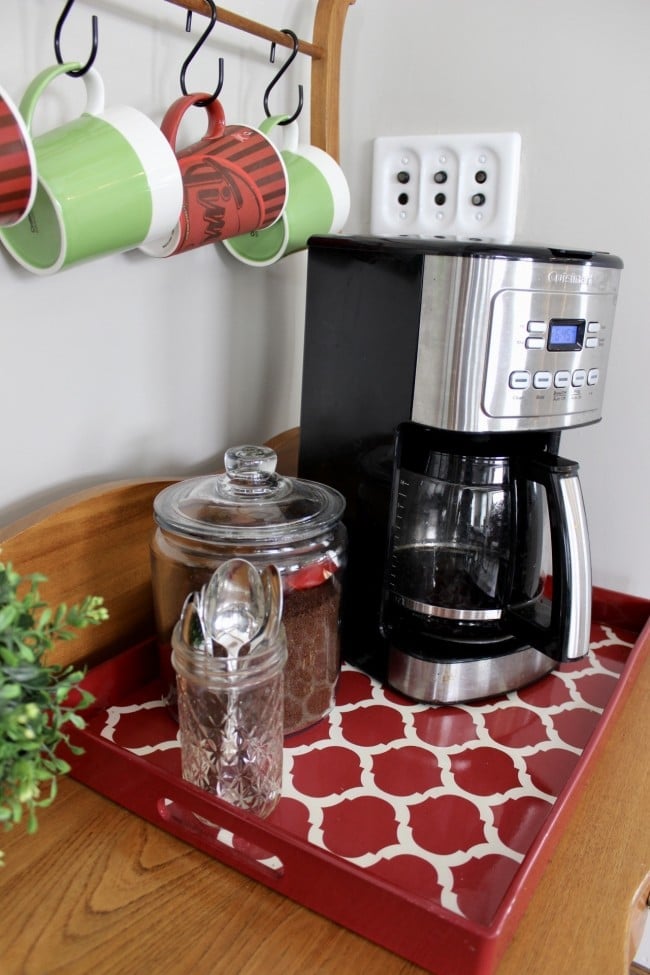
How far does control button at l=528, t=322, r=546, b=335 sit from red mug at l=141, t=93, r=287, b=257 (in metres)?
0.26

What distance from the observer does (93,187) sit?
1.86 feet

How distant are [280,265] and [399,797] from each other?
590 millimetres

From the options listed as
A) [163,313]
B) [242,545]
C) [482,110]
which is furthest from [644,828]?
[482,110]

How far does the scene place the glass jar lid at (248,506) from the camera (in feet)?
2.01

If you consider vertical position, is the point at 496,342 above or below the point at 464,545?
above

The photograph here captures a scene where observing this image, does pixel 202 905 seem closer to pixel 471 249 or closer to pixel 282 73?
pixel 471 249

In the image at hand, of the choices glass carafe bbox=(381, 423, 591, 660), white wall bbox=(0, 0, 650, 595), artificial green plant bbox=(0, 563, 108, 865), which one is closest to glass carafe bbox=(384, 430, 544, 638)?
glass carafe bbox=(381, 423, 591, 660)

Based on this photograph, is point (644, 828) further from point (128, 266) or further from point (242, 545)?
point (128, 266)

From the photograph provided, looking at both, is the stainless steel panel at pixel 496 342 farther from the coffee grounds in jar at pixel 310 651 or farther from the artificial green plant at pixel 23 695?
the artificial green plant at pixel 23 695

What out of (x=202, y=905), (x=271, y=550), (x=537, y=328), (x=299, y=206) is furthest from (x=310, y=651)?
(x=299, y=206)

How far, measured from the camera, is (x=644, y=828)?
583 millimetres

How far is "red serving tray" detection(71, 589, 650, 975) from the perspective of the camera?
484 mm

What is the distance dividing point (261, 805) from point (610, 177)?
678 mm

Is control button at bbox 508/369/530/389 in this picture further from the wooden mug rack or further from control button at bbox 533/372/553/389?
the wooden mug rack
